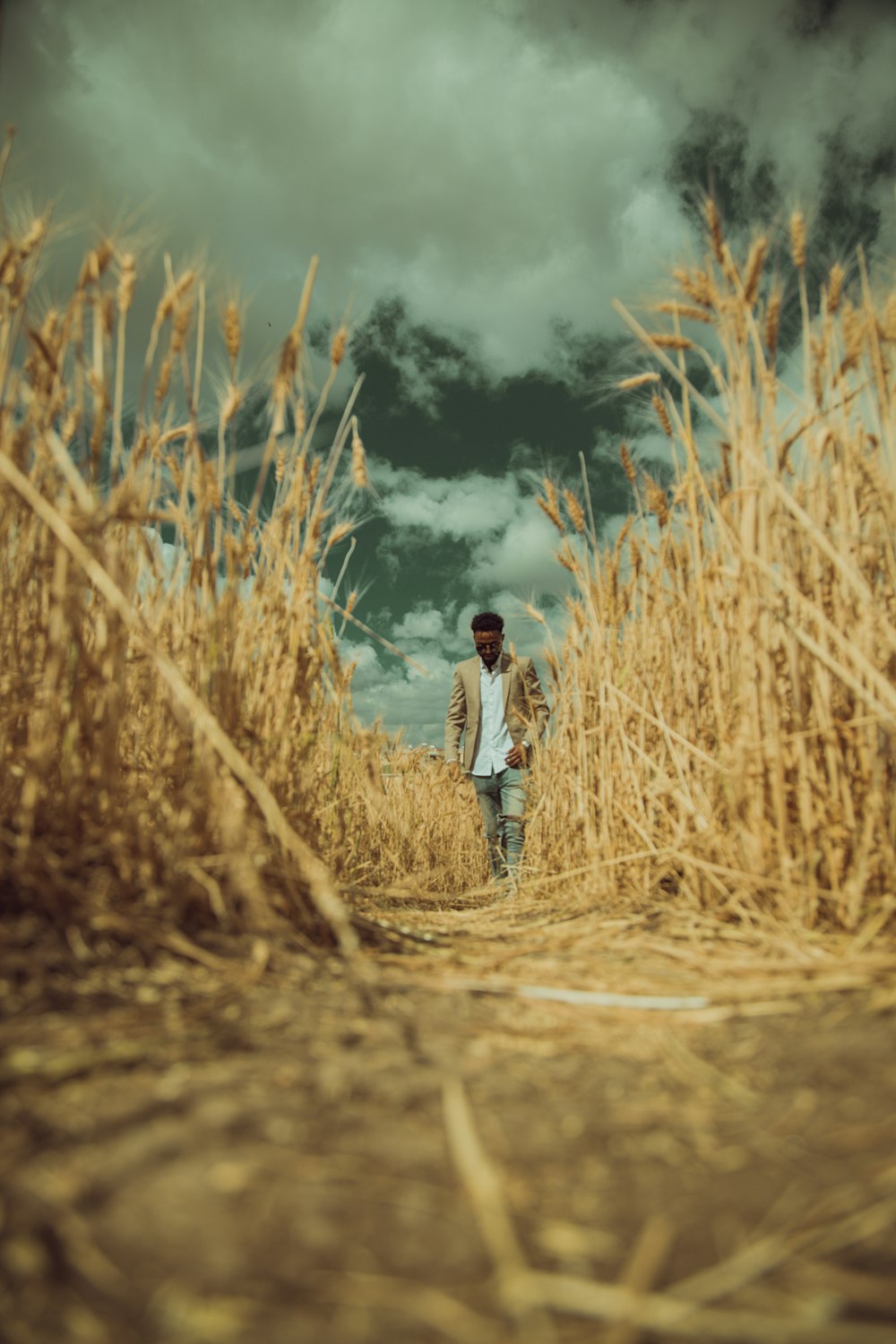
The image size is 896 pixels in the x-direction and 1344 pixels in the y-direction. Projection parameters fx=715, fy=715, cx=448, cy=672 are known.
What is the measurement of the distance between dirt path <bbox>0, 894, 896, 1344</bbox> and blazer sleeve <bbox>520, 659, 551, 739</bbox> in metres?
2.83

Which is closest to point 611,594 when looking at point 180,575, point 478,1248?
point 180,575

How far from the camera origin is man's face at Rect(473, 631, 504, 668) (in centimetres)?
474

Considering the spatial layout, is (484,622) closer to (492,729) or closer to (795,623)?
(492,729)

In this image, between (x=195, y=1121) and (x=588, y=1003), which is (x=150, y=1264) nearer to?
(x=195, y=1121)

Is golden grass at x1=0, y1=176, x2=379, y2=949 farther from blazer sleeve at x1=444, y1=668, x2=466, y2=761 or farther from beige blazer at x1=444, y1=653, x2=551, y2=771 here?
blazer sleeve at x1=444, y1=668, x2=466, y2=761

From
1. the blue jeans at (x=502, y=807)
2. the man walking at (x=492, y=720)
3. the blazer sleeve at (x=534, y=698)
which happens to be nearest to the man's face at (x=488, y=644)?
the man walking at (x=492, y=720)

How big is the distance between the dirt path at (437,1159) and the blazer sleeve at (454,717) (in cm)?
372

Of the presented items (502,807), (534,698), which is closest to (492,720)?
(534,698)

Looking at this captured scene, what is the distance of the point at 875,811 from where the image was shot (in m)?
1.46

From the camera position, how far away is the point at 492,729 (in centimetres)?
470

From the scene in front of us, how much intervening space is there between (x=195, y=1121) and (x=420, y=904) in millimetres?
3089

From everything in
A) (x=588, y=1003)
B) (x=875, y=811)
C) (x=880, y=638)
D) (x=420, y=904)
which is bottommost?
(x=420, y=904)

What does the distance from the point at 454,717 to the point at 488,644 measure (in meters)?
0.57

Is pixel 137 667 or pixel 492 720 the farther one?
pixel 492 720
